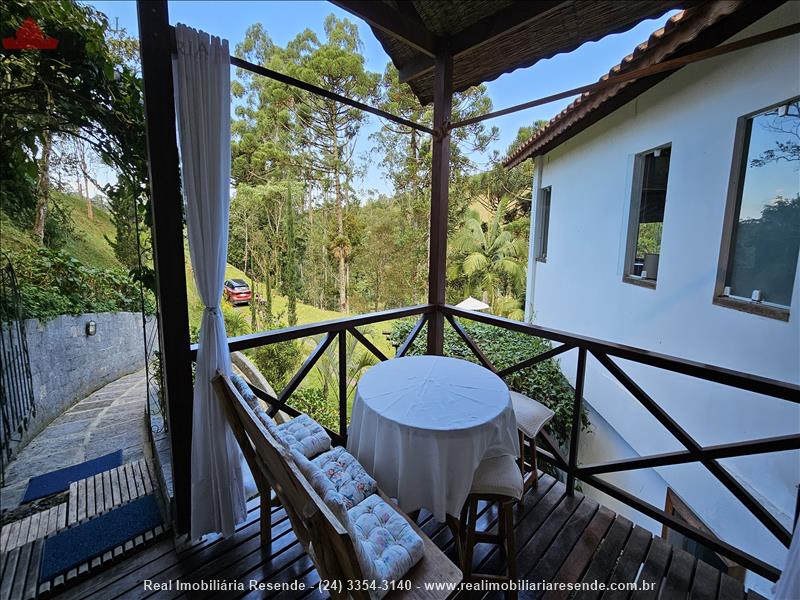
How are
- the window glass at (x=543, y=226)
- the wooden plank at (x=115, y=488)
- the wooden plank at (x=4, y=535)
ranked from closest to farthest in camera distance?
1. the wooden plank at (x=4, y=535)
2. the wooden plank at (x=115, y=488)
3. the window glass at (x=543, y=226)

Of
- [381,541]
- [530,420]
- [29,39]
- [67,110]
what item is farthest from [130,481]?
[530,420]

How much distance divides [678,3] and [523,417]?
2.27 meters

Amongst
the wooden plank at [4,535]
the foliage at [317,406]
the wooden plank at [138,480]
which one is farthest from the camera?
the foliage at [317,406]

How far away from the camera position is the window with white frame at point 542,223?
6379 millimetres

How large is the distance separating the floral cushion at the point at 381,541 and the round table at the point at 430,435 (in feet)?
0.49

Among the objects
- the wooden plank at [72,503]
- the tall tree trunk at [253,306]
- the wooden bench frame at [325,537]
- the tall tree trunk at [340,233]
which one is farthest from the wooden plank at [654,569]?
the tall tree trunk at [340,233]

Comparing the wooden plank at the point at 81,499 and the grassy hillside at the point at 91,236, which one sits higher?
the grassy hillside at the point at 91,236

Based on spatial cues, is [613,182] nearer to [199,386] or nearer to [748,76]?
[748,76]

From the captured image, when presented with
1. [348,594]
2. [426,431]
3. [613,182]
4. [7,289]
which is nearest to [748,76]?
[613,182]

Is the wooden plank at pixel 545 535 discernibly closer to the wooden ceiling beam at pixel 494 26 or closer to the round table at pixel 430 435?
the round table at pixel 430 435

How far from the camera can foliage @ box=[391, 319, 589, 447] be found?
4176 mm

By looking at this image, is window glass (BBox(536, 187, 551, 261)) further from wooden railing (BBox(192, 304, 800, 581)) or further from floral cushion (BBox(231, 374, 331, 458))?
floral cushion (BBox(231, 374, 331, 458))

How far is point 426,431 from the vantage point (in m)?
1.44

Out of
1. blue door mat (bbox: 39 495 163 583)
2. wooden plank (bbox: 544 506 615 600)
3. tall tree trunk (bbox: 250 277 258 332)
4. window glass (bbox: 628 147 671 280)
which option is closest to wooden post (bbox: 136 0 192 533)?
blue door mat (bbox: 39 495 163 583)
